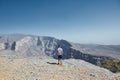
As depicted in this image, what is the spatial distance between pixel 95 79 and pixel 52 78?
4866mm

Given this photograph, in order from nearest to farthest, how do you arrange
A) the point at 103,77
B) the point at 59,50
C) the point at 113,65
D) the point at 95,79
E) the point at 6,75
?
the point at 6,75 < the point at 95,79 < the point at 103,77 < the point at 59,50 < the point at 113,65

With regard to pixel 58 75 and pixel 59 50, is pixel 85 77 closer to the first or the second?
pixel 58 75

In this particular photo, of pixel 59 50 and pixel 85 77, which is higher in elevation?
pixel 59 50

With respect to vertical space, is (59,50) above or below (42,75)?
above

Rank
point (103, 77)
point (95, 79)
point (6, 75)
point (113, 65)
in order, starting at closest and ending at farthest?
point (6, 75) → point (95, 79) → point (103, 77) → point (113, 65)

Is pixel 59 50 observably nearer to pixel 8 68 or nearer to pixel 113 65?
pixel 8 68

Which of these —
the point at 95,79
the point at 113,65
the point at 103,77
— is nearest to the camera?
the point at 95,79

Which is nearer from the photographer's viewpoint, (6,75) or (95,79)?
(6,75)

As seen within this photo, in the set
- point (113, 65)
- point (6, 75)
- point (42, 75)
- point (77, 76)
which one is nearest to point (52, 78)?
point (42, 75)

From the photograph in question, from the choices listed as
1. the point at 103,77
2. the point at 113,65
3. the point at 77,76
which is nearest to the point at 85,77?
the point at 77,76

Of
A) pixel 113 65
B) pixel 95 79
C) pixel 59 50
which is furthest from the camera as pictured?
pixel 113 65

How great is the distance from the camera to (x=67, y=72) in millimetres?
24188

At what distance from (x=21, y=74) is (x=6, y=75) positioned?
5.42 ft

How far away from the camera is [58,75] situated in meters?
22.1
